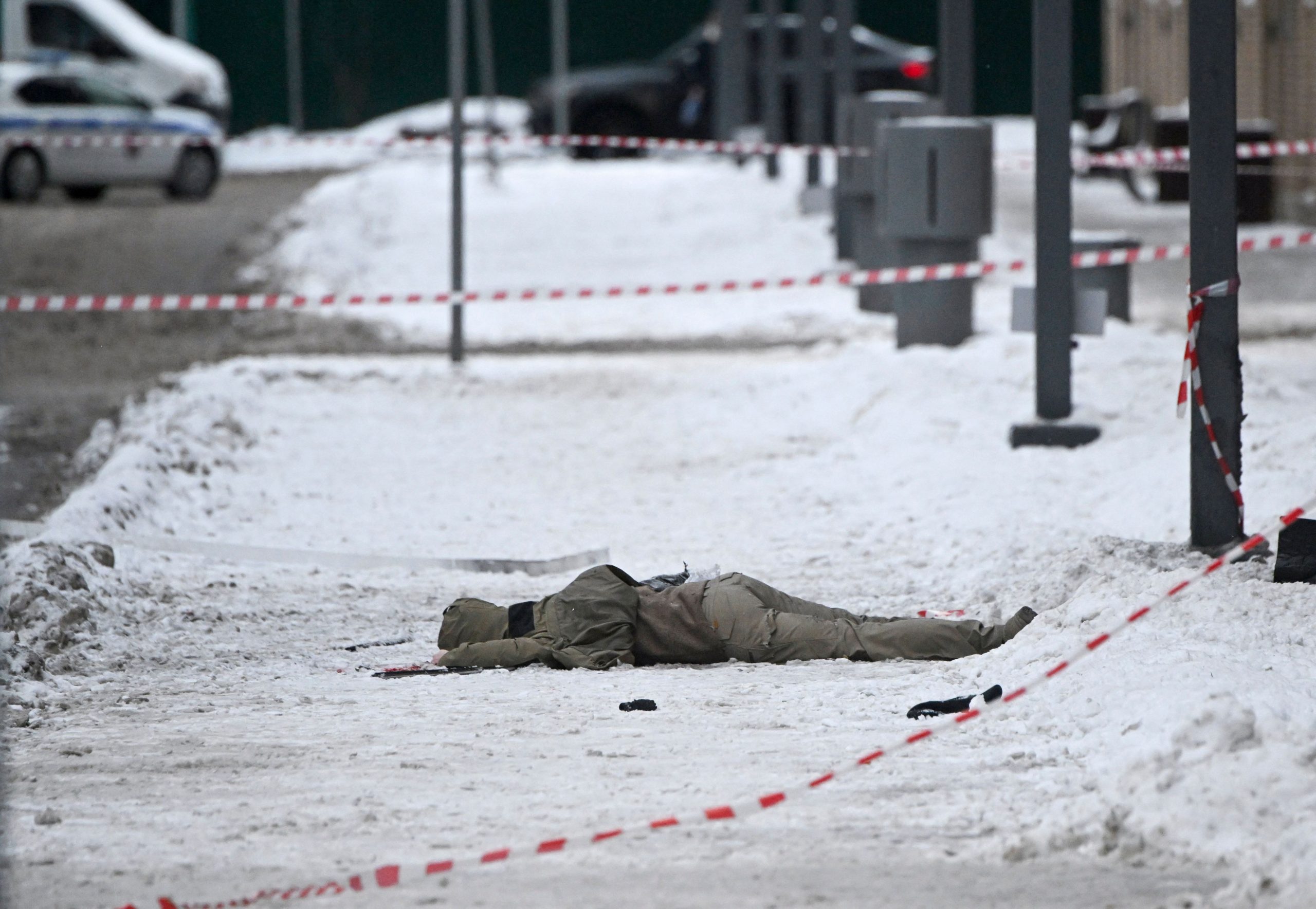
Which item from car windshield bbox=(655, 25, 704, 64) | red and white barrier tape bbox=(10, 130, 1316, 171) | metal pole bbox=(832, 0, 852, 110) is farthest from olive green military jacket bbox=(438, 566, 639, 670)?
car windshield bbox=(655, 25, 704, 64)

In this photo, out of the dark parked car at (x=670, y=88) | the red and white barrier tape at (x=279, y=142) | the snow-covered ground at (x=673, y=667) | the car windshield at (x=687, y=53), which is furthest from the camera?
the car windshield at (x=687, y=53)

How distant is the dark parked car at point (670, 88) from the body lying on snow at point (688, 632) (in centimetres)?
2085

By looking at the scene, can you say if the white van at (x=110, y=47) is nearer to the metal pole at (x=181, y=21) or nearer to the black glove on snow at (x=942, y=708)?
the metal pole at (x=181, y=21)

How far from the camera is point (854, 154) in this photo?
15234mm

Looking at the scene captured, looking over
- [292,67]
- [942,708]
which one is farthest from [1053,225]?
[292,67]

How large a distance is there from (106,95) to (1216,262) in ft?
62.6

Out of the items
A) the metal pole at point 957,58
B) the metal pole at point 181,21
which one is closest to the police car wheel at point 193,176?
the metal pole at point 181,21

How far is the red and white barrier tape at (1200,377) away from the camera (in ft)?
24.7

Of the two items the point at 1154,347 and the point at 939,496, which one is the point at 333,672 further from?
the point at 1154,347

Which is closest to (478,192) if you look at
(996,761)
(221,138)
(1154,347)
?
(221,138)

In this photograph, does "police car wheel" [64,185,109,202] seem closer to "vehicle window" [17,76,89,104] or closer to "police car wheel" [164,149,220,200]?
"police car wheel" [164,149,220,200]

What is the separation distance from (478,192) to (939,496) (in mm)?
12574

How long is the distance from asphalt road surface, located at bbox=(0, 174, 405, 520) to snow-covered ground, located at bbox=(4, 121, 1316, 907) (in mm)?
532

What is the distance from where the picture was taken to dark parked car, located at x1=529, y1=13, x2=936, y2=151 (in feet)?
88.4
